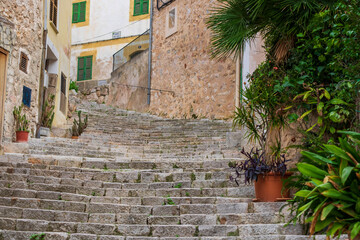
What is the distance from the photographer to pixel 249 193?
7.45 meters

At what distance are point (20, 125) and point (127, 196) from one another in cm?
405

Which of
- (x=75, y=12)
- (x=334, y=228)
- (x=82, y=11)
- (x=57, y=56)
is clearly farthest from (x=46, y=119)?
(x=75, y=12)

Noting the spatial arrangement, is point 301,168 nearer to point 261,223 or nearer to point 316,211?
point 316,211

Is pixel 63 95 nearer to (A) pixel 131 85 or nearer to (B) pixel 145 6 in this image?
(A) pixel 131 85

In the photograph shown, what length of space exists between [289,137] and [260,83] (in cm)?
83

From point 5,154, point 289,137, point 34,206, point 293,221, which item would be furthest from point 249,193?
point 5,154

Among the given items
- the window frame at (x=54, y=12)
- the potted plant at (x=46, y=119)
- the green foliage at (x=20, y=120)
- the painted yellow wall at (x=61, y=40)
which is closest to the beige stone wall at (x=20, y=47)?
the green foliage at (x=20, y=120)

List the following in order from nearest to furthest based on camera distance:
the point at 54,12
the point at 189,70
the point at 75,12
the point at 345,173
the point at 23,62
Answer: the point at 345,173 → the point at 23,62 → the point at 54,12 → the point at 189,70 → the point at 75,12

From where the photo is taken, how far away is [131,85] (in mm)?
20875

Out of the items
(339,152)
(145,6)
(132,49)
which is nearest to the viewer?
(339,152)

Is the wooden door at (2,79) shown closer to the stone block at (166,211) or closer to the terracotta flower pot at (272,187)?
the stone block at (166,211)

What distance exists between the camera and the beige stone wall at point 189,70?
1507 cm

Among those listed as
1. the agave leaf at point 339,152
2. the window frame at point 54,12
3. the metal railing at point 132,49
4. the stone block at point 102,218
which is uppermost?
the metal railing at point 132,49

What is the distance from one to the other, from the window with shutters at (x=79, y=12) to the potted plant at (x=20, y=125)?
18291 mm
